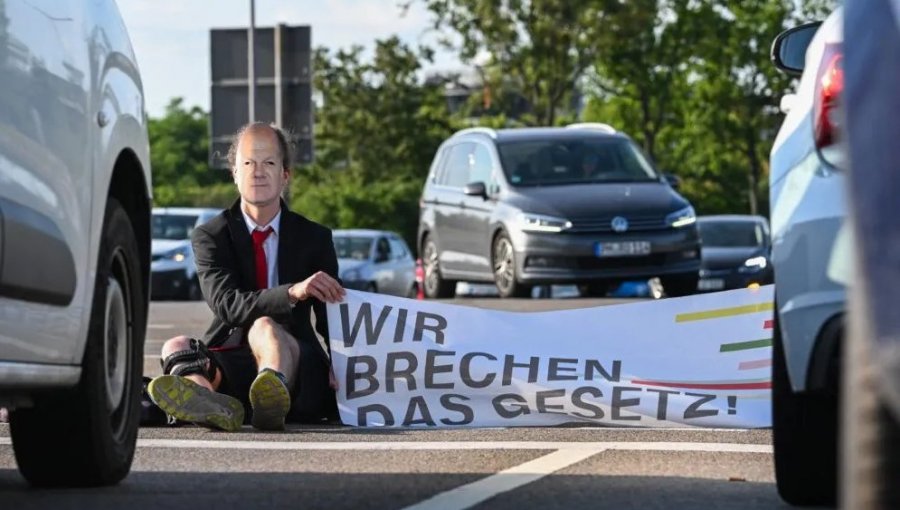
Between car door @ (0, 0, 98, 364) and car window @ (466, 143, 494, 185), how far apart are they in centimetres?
1581

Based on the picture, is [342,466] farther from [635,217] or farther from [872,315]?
[635,217]

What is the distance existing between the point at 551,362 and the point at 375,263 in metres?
28.6

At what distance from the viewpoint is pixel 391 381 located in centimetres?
906

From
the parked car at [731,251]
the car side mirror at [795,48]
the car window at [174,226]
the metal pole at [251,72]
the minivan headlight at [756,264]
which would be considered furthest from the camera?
the car window at [174,226]

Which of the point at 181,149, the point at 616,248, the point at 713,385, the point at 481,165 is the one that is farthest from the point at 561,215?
the point at 181,149

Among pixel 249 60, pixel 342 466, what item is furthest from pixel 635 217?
pixel 342 466

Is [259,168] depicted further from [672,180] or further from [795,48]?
[672,180]

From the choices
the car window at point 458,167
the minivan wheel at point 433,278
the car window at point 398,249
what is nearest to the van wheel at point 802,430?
the car window at point 458,167

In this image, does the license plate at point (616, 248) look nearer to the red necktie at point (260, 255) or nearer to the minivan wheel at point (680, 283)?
the minivan wheel at point (680, 283)

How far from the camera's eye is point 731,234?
1305 inches

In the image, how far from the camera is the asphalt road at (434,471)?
233 inches

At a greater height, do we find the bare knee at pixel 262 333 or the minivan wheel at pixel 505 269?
the bare knee at pixel 262 333

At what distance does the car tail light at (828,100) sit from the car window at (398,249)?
33.8 meters

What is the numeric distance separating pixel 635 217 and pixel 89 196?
14412 mm
